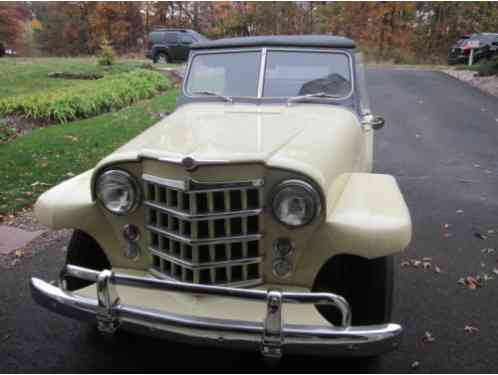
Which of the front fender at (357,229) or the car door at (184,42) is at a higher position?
the car door at (184,42)

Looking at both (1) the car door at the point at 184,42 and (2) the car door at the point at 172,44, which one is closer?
(1) the car door at the point at 184,42

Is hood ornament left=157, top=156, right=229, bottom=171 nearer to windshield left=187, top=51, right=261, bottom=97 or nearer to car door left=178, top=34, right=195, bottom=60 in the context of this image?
windshield left=187, top=51, right=261, bottom=97

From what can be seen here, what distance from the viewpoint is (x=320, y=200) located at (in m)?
2.08

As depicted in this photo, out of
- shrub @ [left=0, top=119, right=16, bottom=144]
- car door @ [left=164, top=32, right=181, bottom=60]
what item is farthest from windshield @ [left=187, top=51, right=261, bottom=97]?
car door @ [left=164, top=32, right=181, bottom=60]

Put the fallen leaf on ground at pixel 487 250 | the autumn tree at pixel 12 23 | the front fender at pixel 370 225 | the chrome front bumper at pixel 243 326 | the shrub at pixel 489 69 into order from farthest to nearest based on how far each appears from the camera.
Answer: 1. the autumn tree at pixel 12 23
2. the shrub at pixel 489 69
3. the fallen leaf on ground at pixel 487 250
4. the front fender at pixel 370 225
5. the chrome front bumper at pixel 243 326

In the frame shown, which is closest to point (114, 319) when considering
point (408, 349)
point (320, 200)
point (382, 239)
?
point (320, 200)

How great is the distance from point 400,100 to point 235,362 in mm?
10678

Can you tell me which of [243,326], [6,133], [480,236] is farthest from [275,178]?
[6,133]

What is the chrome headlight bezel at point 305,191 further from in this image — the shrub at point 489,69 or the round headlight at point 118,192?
the shrub at point 489,69

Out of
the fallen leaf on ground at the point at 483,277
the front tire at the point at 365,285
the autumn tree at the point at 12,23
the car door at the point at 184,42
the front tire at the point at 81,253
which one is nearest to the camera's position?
the front tire at the point at 365,285

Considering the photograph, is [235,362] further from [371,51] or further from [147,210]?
[371,51]

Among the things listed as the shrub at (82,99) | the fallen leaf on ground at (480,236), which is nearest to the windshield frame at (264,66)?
the fallen leaf on ground at (480,236)

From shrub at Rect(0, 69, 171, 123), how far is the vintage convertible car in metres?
6.40

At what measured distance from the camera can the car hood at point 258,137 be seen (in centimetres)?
215
